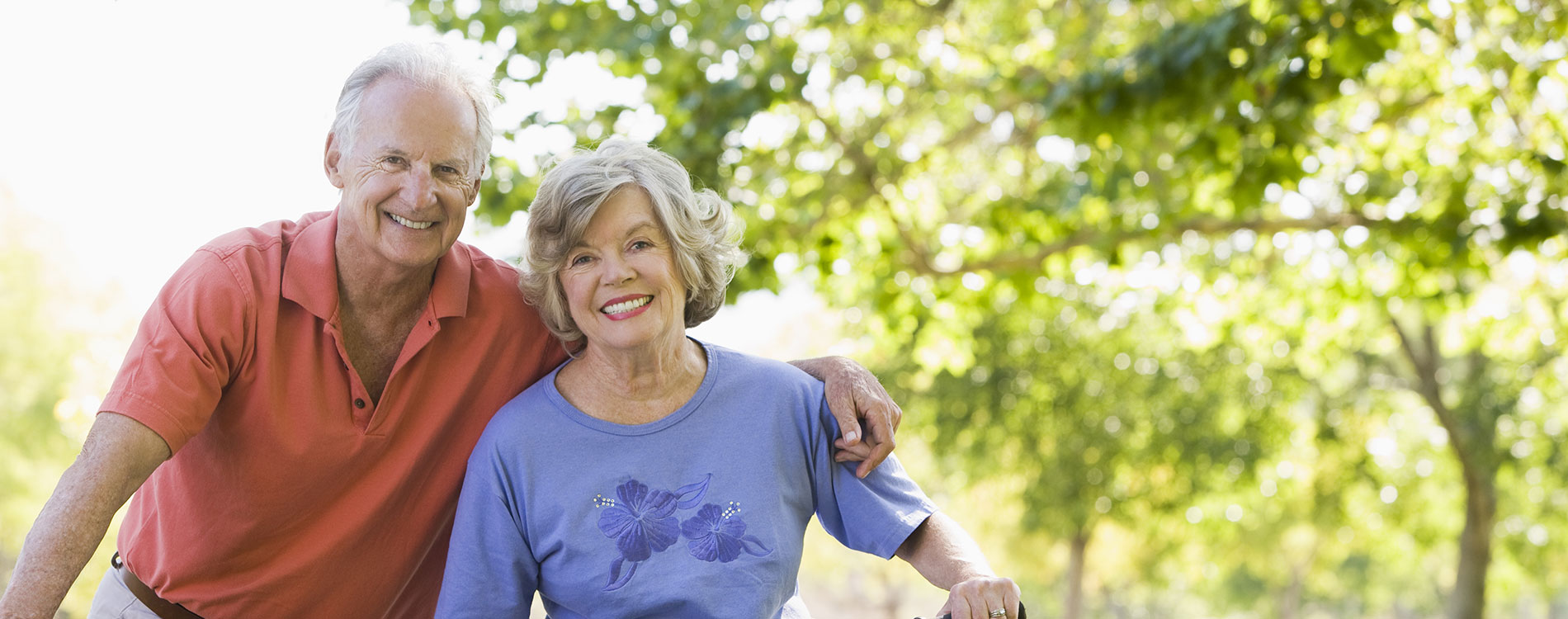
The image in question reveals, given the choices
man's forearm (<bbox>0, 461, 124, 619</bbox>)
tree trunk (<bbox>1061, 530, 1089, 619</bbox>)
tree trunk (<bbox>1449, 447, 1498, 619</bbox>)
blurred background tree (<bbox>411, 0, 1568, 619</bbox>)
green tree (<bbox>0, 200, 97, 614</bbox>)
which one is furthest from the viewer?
green tree (<bbox>0, 200, 97, 614</bbox>)

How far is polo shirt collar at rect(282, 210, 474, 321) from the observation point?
2.37 m

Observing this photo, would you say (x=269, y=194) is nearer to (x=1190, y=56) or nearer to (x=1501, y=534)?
(x=1190, y=56)

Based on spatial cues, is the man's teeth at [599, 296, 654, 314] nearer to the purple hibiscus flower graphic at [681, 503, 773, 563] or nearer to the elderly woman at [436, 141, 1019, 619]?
the elderly woman at [436, 141, 1019, 619]

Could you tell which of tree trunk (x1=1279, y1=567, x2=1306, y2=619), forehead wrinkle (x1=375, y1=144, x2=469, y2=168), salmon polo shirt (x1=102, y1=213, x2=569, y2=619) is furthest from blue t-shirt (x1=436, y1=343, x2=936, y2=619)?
tree trunk (x1=1279, y1=567, x2=1306, y2=619)

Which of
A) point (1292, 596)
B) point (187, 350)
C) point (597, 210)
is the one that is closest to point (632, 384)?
point (597, 210)

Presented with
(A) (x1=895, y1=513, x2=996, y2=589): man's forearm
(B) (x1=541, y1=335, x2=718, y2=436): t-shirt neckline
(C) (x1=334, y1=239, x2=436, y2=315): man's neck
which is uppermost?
(C) (x1=334, y1=239, x2=436, y2=315): man's neck

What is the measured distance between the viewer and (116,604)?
8.04ft

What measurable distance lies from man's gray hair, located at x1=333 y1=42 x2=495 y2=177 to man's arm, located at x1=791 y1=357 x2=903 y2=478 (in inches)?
35.3

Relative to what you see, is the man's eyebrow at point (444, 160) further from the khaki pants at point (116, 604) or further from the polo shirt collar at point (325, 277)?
the khaki pants at point (116, 604)

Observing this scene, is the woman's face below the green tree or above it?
above

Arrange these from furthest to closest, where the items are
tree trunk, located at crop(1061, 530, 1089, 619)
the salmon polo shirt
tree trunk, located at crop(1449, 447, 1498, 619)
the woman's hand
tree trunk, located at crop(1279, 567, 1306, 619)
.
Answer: tree trunk, located at crop(1279, 567, 1306, 619) → tree trunk, located at crop(1061, 530, 1089, 619) → tree trunk, located at crop(1449, 447, 1498, 619) → the salmon polo shirt → the woman's hand

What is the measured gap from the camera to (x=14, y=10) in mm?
11789

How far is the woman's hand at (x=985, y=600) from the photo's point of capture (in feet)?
7.11

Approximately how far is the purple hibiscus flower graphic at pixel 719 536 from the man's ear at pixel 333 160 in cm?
102
